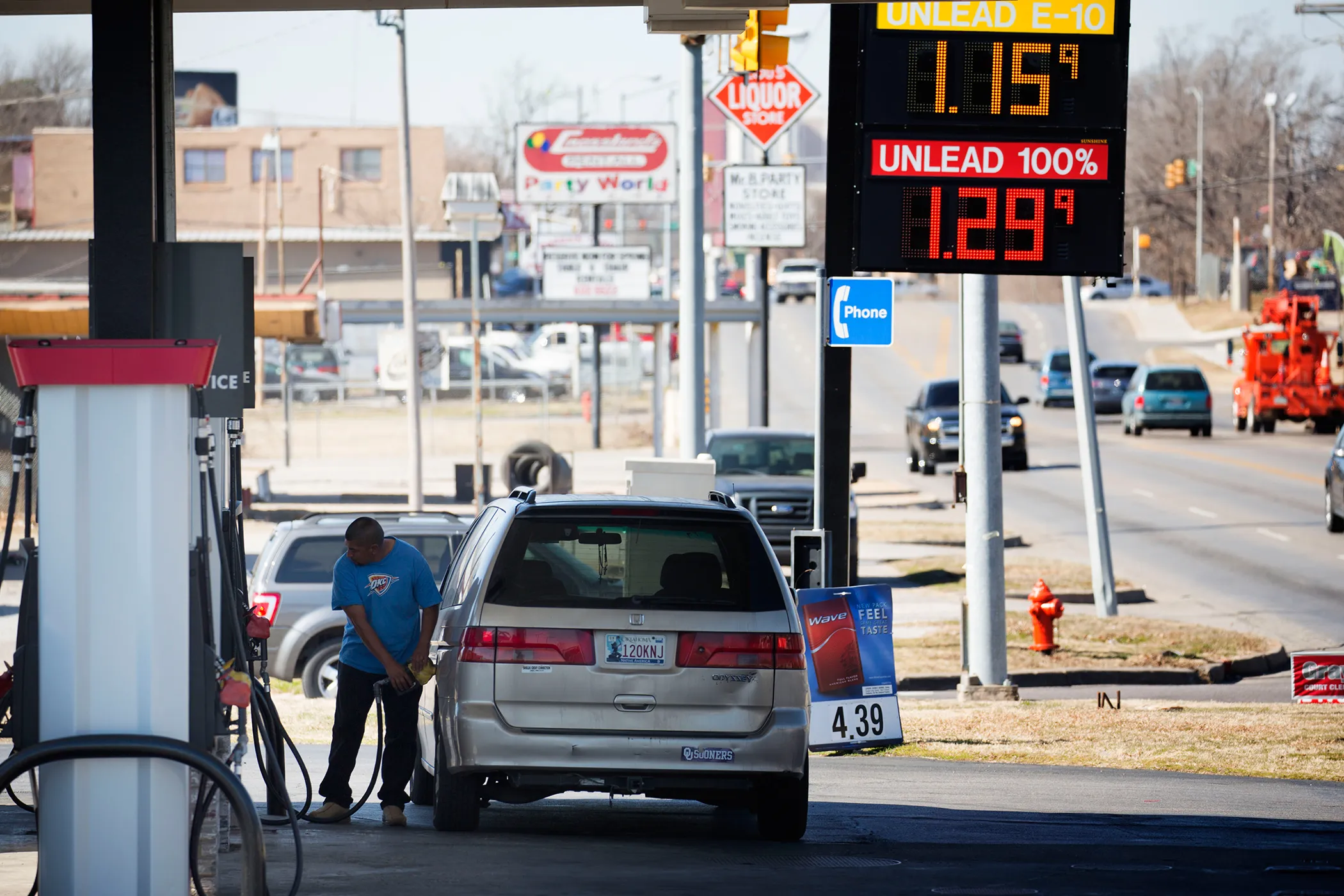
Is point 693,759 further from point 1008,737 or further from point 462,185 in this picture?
point 462,185

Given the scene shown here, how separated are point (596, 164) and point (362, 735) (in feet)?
124

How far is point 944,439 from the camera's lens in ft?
131

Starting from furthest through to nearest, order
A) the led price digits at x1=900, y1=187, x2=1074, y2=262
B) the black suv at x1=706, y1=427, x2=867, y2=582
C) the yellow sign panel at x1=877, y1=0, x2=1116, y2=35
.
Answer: the black suv at x1=706, y1=427, x2=867, y2=582 < the led price digits at x1=900, y1=187, x2=1074, y2=262 < the yellow sign panel at x1=877, y1=0, x2=1116, y2=35

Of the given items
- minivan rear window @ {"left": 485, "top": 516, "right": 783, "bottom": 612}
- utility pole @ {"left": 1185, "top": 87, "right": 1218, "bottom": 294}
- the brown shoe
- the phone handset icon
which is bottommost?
the brown shoe

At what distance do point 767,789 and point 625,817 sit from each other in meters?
1.69

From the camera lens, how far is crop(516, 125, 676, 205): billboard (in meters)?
Result: 45.4

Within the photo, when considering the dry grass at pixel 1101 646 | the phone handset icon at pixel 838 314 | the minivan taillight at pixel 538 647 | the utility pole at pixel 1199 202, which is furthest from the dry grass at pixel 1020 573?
the utility pole at pixel 1199 202

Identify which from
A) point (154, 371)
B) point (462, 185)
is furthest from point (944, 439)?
point (154, 371)

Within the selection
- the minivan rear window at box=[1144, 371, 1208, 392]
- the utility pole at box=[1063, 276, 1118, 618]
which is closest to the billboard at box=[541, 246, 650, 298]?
the minivan rear window at box=[1144, 371, 1208, 392]

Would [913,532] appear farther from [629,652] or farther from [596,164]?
[629,652]

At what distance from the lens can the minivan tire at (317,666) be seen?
1523 cm

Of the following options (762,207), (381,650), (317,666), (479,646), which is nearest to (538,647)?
(479,646)

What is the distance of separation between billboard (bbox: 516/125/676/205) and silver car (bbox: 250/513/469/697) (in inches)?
1164

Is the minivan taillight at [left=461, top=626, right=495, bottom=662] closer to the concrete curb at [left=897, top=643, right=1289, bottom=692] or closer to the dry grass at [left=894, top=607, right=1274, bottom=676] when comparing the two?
the concrete curb at [left=897, top=643, right=1289, bottom=692]
